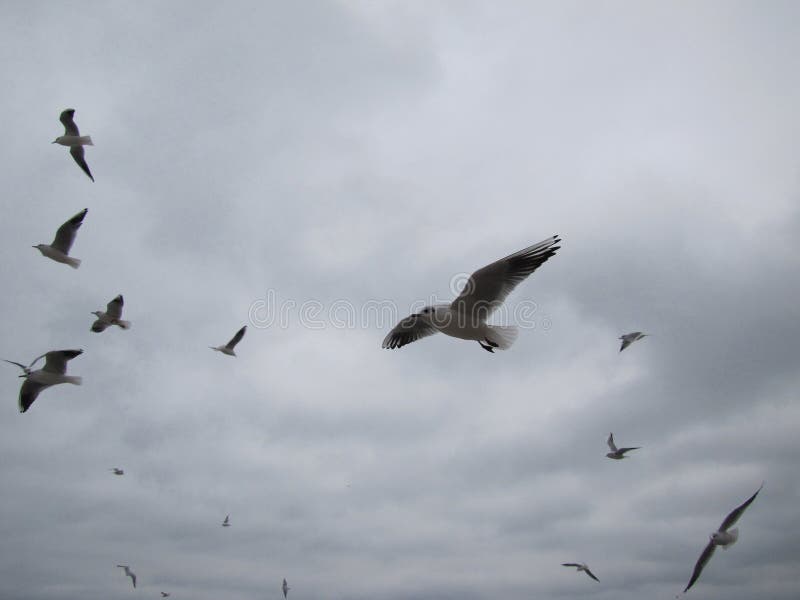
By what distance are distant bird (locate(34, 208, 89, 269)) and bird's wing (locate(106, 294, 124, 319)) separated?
2.56m

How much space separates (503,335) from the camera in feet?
43.9

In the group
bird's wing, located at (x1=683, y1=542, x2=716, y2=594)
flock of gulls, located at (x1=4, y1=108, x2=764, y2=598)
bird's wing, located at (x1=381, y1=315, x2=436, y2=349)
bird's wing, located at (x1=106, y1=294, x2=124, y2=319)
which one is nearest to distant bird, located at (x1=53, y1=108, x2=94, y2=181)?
flock of gulls, located at (x1=4, y1=108, x2=764, y2=598)

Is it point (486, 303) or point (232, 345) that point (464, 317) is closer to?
point (486, 303)

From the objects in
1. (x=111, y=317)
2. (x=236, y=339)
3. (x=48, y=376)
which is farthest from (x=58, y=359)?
(x=236, y=339)

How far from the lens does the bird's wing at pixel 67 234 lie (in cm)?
1458

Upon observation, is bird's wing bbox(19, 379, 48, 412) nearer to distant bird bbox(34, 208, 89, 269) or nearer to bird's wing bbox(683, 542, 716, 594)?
distant bird bbox(34, 208, 89, 269)

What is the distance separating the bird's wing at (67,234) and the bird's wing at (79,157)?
51.7 inches

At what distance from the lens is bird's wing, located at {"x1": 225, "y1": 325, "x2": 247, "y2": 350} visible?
72.0 ft

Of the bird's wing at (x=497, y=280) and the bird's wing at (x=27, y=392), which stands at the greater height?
the bird's wing at (x=497, y=280)

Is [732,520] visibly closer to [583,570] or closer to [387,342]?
[387,342]

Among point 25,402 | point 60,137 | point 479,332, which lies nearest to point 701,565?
point 479,332

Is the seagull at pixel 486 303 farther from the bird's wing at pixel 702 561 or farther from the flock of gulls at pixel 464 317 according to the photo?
the bird's wing at pixel 702 561

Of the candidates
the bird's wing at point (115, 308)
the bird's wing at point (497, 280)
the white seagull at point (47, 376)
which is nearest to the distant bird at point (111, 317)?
the bird's wing at point (115, 308)

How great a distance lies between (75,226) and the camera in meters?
14.9
